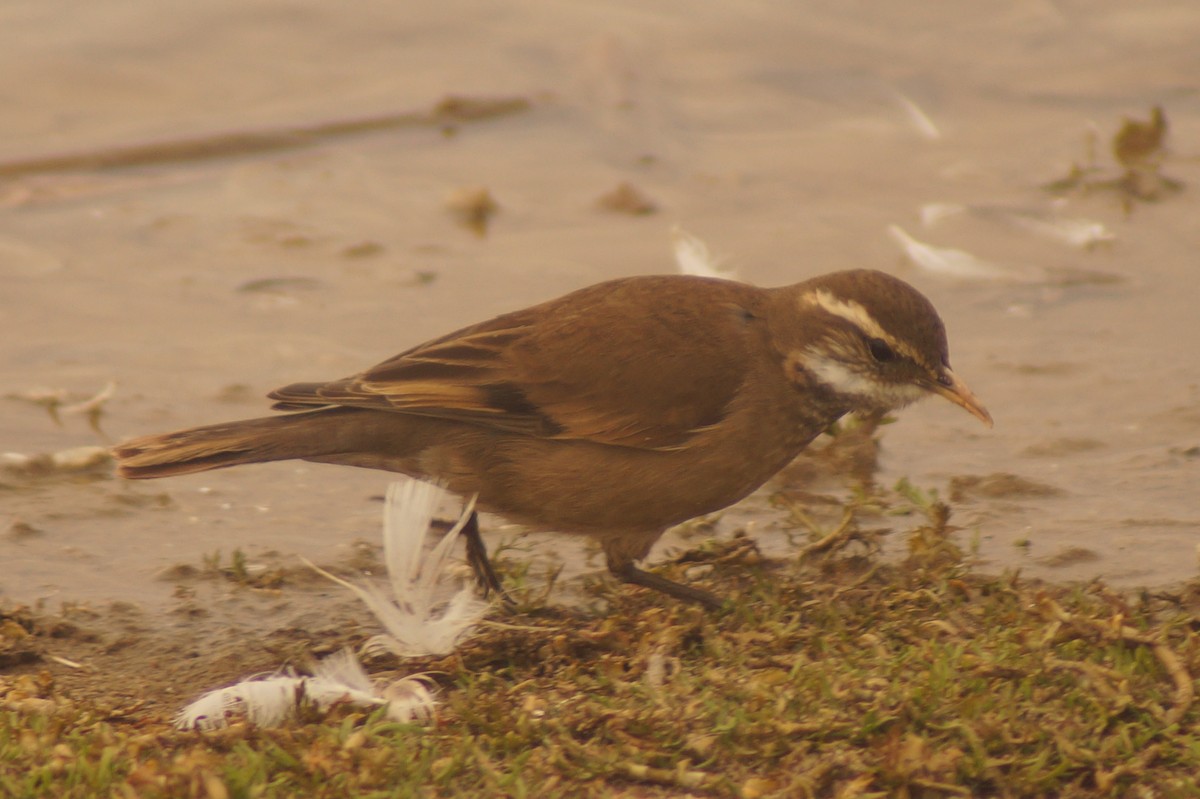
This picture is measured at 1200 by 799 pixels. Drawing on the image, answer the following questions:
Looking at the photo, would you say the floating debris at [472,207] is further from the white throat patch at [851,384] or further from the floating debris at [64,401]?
the white throat patch at [851,384]

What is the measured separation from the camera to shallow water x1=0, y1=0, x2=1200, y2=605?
7168 millimetres

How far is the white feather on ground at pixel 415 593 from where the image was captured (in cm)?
547

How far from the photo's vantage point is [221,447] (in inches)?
240

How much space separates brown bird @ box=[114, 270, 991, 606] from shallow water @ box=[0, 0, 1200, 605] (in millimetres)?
756

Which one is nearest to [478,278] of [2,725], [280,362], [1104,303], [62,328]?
[280,362]

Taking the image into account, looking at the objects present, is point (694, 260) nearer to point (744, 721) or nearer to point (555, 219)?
point (555, 219)

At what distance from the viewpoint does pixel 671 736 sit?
460cm

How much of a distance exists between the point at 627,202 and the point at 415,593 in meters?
6.24

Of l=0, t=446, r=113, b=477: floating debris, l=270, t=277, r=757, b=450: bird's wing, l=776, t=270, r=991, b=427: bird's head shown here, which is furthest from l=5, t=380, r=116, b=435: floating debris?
l=776, t=270, r=991, b=427: bird's head

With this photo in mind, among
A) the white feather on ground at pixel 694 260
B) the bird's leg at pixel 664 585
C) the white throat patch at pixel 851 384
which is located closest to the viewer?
the bird's leg at pixel 664 585

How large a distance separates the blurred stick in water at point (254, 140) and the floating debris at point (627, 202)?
257cm

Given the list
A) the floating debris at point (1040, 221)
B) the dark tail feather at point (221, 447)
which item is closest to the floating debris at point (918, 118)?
the floating debris at point (1040, 221)

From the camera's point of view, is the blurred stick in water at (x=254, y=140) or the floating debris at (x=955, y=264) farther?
the blurred stick in water at (x=254, y=140)

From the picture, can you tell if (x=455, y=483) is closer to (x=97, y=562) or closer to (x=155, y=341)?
(x=97, y=562)
